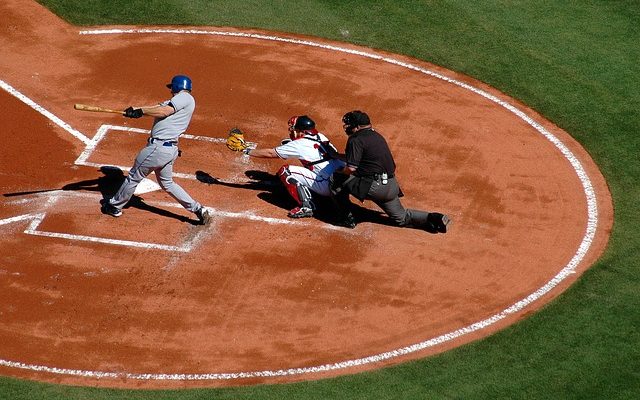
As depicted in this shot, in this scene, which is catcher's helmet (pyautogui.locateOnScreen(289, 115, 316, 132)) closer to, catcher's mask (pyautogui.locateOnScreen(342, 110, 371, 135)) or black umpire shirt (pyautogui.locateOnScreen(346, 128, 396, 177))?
catcher's mask (pyautogui.locateOnScreen(342, 110, 371, 135))

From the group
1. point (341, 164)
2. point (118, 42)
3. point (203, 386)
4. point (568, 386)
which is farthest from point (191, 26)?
point (568, 386)

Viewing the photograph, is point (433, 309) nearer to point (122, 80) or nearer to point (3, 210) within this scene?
point (3, 210)

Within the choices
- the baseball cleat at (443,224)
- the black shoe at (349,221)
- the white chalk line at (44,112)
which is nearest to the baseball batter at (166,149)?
the black shoe at (349,221)

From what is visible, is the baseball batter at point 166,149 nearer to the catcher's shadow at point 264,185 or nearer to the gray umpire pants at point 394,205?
the catcher's shadow at point 264,185

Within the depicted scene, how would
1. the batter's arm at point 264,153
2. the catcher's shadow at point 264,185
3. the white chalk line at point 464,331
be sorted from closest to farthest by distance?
the white chalk line at point 464,331 < the batter's arm at point 264,153 < the catcher's shadow at point 264,185

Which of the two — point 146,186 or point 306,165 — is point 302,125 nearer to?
point 306,165

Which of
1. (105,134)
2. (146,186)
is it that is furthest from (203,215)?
(105,134)

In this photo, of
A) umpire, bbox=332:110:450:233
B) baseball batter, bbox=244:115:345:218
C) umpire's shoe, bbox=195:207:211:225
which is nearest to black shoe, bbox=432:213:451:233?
umpire, bbox=332:110:450:233
